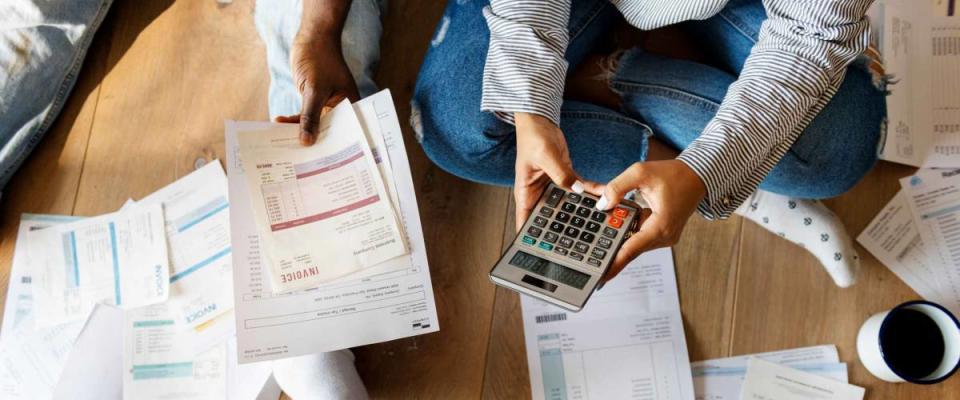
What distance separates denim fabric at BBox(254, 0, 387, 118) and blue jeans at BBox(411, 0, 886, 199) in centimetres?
13

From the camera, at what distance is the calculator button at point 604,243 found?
680 millimetres

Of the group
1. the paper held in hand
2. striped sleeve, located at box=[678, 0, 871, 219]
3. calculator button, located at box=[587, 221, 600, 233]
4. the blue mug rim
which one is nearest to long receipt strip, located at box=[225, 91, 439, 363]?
the paper held in hand

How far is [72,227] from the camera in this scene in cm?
102

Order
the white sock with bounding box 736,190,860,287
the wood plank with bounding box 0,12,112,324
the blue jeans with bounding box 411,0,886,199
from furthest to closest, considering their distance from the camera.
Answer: the wood plank with bounding box 0,12,112,324 → the white sock with bounding box 736,190,860,287 → the blue jeans with bounding box 411,0,886,199

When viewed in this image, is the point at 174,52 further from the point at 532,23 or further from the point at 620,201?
the point at 620,201

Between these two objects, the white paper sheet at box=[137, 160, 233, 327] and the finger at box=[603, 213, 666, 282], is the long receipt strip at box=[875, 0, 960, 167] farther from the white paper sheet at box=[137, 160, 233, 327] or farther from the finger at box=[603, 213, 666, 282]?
the white paper sheet at box=[137, 160, 233, 327]

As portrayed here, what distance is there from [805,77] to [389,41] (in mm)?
606

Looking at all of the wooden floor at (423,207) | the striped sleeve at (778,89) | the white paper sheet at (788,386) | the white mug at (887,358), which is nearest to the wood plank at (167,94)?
the wooden floor at (423,207)

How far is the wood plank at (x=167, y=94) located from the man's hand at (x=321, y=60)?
0.73ft

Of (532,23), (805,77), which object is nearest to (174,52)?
(532,23)

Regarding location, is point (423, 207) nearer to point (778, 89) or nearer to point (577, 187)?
point (577, 187)

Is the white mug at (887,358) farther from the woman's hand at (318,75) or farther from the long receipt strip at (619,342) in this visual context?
the woman's hand at (318,75)

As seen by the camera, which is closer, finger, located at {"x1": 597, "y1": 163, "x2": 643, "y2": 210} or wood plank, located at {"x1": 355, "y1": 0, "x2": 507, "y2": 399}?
finger, located at {"x1": 597, "y1": 163, "x2": 643, "y2": 210}

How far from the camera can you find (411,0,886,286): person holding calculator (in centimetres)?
69
